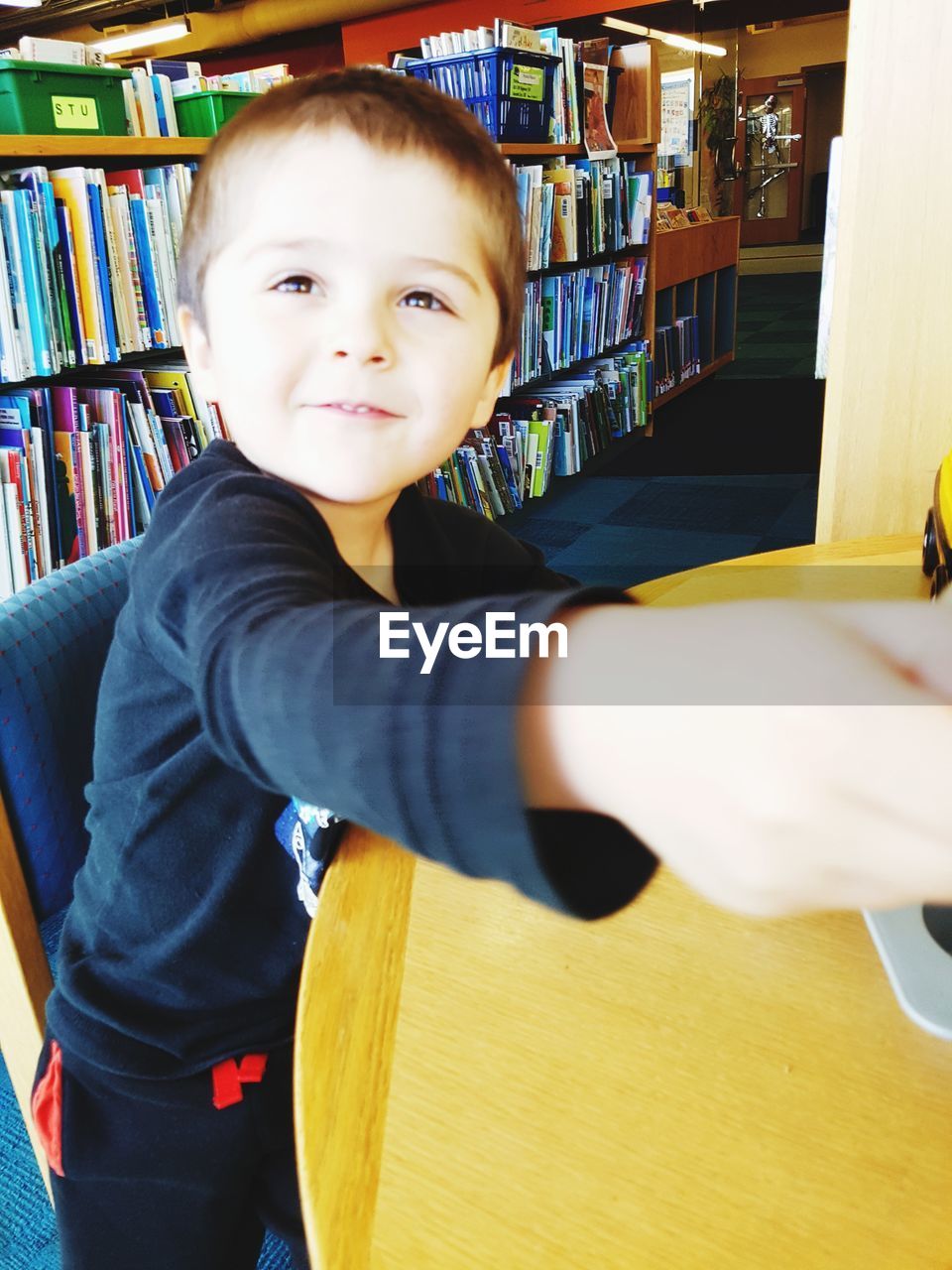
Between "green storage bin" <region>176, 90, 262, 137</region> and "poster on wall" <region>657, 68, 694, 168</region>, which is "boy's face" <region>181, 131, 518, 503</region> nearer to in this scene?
"green storage bin" <region>176, 90, 262, 137</region>

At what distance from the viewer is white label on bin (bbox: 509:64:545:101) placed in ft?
12.0

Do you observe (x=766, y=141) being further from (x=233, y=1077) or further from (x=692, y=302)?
(x=233, y=1077)

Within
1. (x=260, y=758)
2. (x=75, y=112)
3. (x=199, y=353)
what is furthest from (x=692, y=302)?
(x=260, y=758)

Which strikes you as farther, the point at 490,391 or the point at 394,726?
the point at 490,391

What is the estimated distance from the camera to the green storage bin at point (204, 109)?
2582 millimetres

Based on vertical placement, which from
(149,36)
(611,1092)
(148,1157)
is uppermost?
(149,36)

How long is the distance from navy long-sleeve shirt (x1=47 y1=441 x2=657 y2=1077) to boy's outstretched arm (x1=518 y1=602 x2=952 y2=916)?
0.02 metres

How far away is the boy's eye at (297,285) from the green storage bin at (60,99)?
2.01m

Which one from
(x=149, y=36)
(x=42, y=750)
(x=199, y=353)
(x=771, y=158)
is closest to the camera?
(x=199, y=353)

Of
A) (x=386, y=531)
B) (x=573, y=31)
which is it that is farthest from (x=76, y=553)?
(x=573, y=31)

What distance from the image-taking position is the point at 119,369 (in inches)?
100.0

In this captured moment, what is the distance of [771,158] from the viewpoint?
1452 centimetres

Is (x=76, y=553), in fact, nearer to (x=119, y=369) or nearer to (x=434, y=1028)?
(x=119, y=369)

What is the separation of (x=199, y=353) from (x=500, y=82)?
11.5 feet
